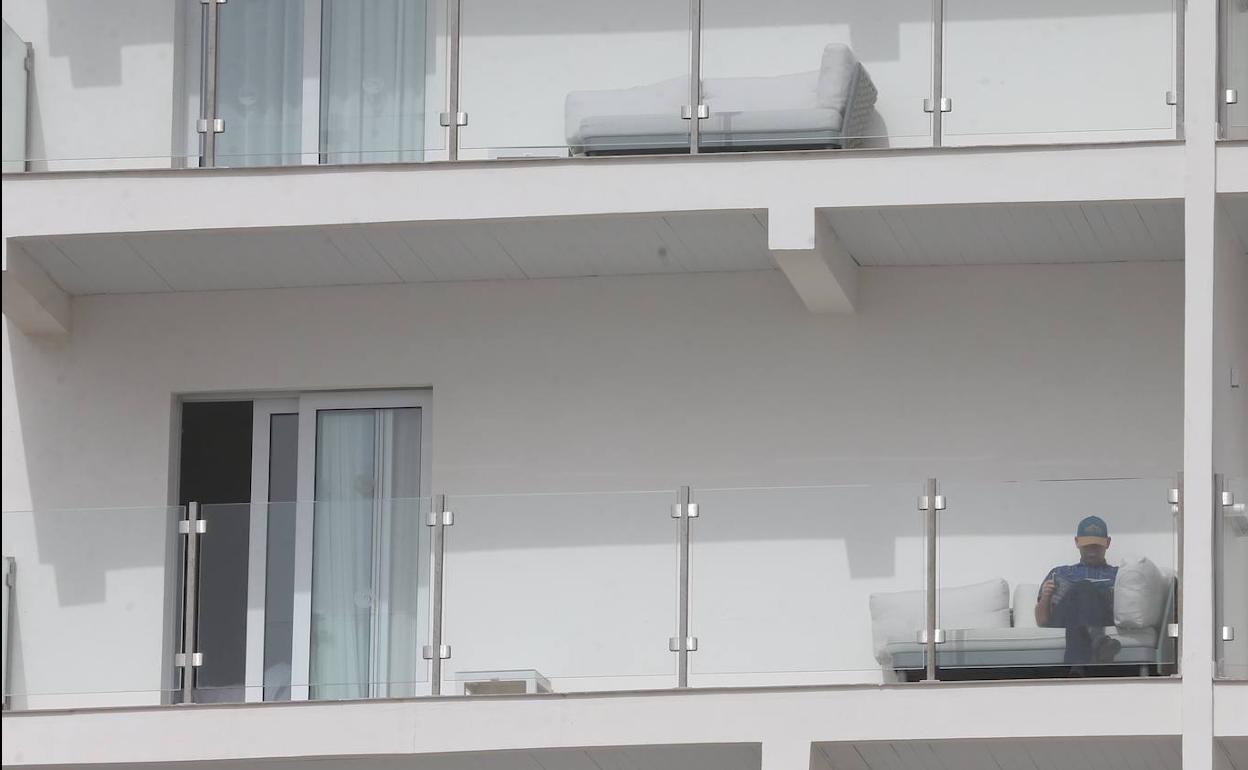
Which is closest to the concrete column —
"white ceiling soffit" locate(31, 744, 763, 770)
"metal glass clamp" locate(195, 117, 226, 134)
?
"white ceiling soffit" locate(31, 744, 763, 770)

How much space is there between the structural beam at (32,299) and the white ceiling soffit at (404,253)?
2.3 inches

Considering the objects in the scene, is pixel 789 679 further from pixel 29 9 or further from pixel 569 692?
pixel 29 9

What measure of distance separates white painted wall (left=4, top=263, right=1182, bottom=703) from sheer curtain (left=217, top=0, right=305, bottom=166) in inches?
44.3

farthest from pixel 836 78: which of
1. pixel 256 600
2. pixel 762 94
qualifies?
pixel 256 600

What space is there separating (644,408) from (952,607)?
7.35 ft

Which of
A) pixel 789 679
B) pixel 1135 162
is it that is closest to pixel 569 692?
pixel 789 679

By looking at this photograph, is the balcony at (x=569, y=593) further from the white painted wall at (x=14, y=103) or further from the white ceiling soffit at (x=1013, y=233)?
the white painted wall at (x=14, y=103)

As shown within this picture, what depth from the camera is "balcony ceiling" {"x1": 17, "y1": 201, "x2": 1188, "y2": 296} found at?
10.0m

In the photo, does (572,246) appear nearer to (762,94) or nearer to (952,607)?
(762,94)

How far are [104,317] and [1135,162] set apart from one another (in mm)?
5047

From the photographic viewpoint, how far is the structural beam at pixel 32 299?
10.7 metres

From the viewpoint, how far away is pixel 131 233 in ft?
33.3

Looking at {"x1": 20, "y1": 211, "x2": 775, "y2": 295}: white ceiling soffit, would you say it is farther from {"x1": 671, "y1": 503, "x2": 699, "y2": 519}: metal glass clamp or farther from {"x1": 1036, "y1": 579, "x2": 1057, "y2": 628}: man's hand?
{"x1": 1036, "y1": 579, "x2": 1057, "y2": 628}: man's hand

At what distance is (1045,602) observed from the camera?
9.03 m
